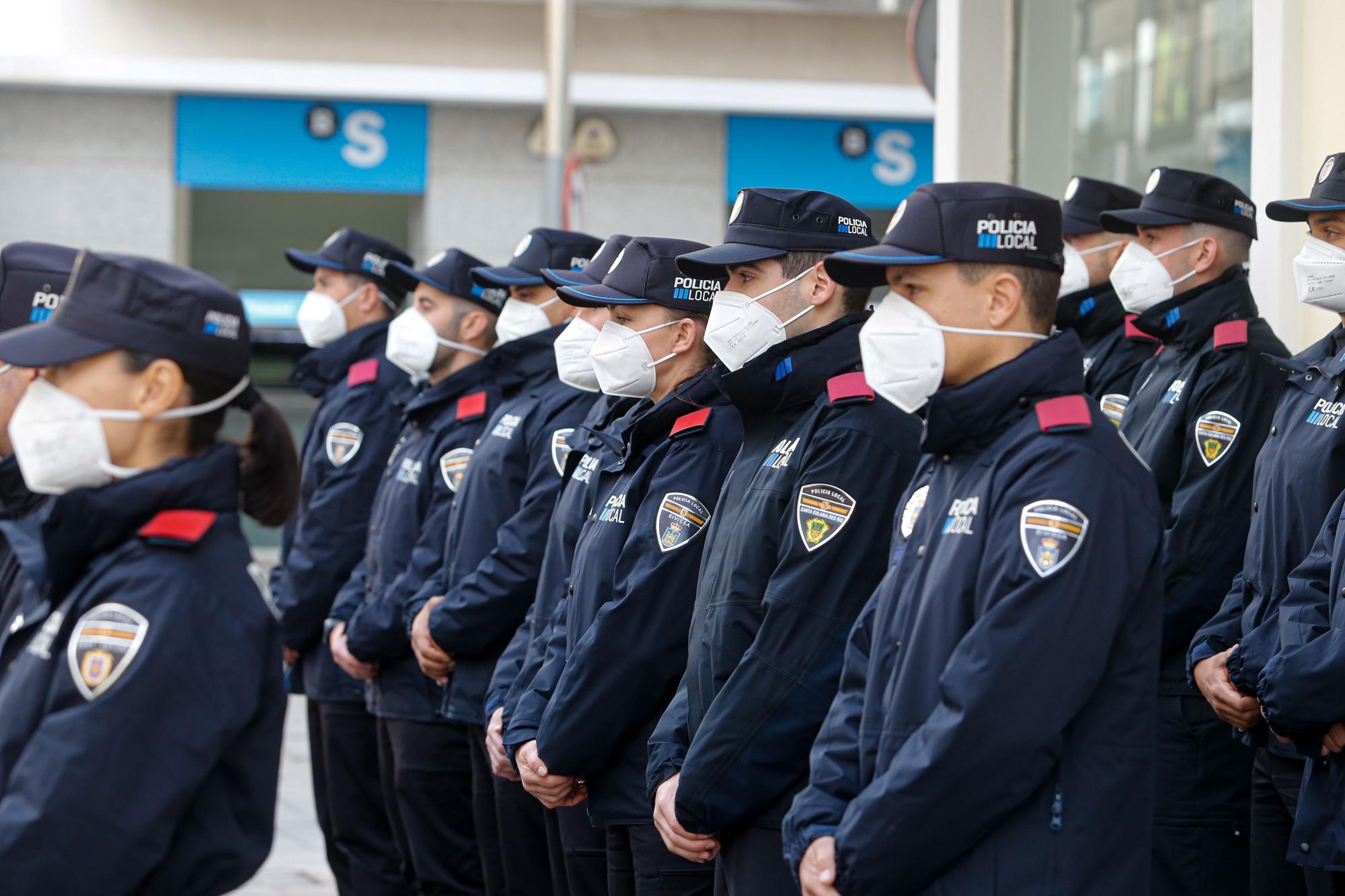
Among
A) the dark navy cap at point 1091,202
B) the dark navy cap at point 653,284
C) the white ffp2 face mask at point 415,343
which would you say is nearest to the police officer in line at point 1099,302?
the dark navy cap at point 1091,202

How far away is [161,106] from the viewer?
15938 mm

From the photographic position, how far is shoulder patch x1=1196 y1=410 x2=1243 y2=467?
16.7 ft

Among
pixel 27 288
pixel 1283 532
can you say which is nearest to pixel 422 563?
pixel 27 288

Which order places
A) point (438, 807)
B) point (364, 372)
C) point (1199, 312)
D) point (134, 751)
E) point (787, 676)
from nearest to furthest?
1. point (134, 751)
2. point (787, 676)
3. point (1199, 312)
4. point (438, 807)
5. point (364, 372)

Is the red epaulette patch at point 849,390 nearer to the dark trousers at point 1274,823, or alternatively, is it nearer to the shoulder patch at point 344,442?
the dark trousers at point 1274,823

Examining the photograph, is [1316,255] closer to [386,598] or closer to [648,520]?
[648,520]

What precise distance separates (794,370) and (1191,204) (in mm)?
1960

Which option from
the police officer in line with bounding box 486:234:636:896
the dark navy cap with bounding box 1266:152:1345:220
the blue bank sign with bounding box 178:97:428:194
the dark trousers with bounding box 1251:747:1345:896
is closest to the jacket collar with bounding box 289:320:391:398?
the police officer in line with bounding box 486:234:636:896

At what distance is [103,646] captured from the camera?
9.68ft

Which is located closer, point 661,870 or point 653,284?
point 661,870

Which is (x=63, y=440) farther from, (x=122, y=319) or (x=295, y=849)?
(x=295, y=849)

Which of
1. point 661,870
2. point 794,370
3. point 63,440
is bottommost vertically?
point 661,870

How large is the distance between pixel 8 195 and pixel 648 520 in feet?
42.0

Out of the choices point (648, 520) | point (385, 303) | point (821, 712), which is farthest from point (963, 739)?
point (385, 303)
